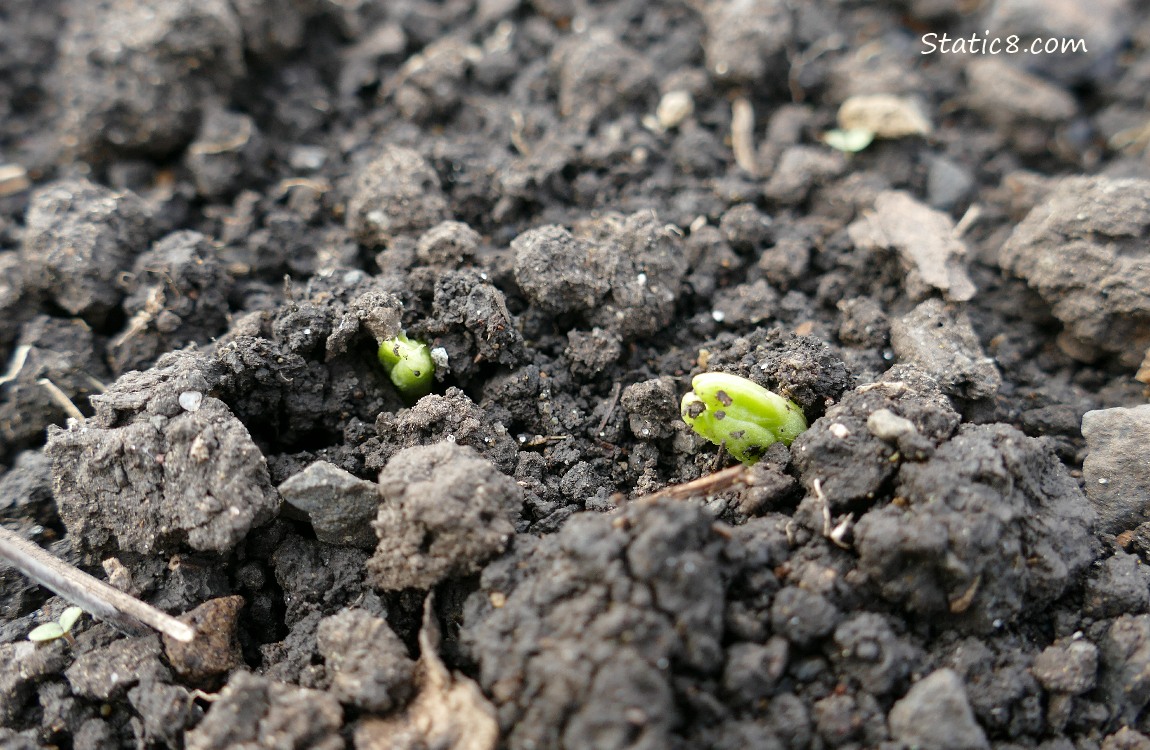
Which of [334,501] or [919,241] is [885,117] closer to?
[919,241]

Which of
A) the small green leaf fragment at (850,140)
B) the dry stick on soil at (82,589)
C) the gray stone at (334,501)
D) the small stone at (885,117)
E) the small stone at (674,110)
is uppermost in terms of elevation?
the small stone at (674,110)

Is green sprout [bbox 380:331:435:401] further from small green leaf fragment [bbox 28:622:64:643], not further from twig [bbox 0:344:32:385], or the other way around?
twig [bbox 0:344:32:385]

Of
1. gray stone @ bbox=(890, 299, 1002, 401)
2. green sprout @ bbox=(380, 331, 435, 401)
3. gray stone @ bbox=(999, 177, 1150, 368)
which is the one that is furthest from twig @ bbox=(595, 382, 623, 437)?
gray stone @ bbox=(999, 177, 1150, 368)

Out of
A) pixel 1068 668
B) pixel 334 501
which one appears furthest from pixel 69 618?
pixel 1068 668

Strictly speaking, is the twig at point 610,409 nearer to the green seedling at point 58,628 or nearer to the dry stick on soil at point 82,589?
the dry stick on soil at point 82,589

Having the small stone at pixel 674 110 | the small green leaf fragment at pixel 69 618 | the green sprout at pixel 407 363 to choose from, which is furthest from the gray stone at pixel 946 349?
the small green leaf fragment at pixel 69 618

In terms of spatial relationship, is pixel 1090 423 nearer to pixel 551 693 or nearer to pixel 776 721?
pixel 776 721

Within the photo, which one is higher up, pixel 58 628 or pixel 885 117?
pixel 885 117
